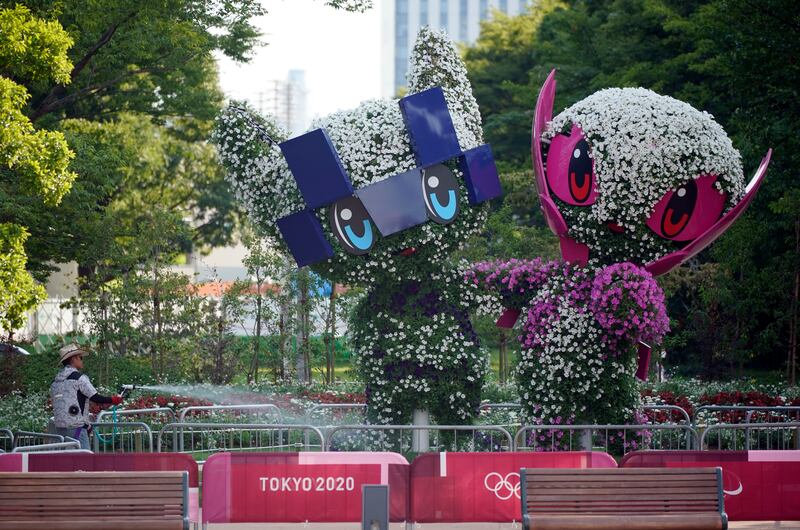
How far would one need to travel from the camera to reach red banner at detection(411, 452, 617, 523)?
9453 millimetres

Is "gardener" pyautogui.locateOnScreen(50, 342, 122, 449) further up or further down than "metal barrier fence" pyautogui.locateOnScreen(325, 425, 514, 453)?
further up

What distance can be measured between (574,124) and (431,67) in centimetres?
183

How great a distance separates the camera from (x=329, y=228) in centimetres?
1264

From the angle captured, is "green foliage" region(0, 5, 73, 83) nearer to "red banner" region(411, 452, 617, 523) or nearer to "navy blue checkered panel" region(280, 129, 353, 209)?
"navy blue checkered panel" region(280, 129, 353, 209)

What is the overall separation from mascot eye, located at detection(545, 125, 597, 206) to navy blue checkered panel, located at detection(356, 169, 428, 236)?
5.07 feet

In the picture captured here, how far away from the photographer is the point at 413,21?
486 ft

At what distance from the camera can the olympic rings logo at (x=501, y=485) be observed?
955cm

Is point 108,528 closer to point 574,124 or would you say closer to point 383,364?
point 383,364

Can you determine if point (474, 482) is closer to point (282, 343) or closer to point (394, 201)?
point (394, 201)

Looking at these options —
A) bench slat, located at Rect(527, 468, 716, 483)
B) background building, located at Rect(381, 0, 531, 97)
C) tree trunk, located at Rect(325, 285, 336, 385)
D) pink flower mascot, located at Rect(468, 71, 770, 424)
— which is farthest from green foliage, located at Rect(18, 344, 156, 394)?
background building, located at Rect(381, 0, 531, 97)

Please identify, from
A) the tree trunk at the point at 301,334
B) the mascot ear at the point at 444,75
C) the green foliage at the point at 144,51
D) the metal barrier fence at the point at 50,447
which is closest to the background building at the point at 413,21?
the green foliage at the point at 144,51

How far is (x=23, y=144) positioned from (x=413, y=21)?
139 metres

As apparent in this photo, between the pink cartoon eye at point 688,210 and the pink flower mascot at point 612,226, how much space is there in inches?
0.4

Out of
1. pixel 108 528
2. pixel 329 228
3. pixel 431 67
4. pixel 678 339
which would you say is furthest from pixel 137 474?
pixel 678 339
